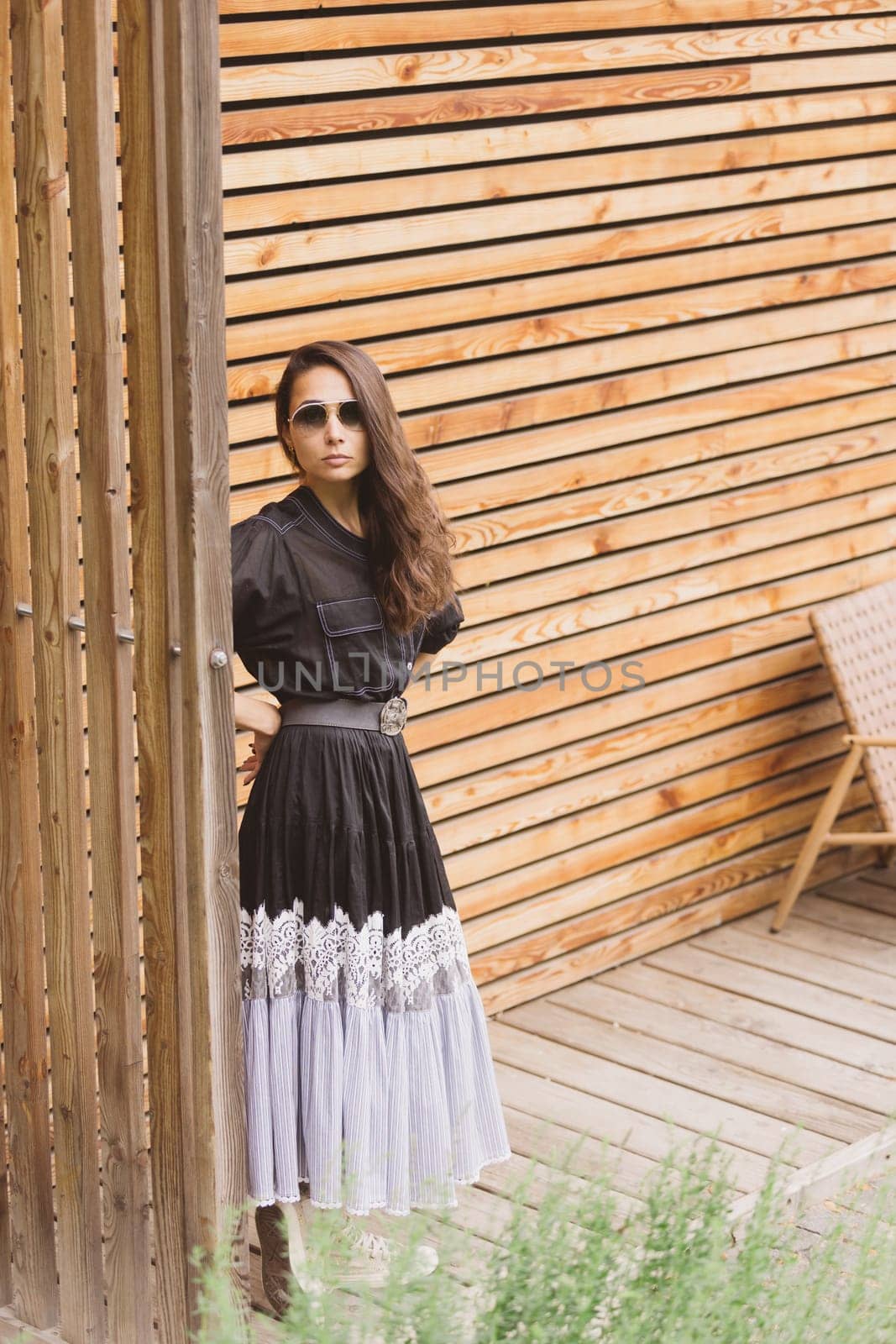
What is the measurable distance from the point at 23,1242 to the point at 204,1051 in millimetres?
→ 655

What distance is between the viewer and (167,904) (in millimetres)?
2658

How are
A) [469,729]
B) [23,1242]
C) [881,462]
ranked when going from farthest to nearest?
[881,462] < [469,729] < [23,1242]

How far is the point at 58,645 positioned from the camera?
277 cm

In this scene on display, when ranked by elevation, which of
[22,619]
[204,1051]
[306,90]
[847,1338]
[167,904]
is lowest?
[847,1338]

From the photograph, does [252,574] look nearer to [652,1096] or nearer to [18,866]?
[18,866]

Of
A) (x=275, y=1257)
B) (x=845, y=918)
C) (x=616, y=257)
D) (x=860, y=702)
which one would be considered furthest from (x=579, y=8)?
(x=275, y=1257)

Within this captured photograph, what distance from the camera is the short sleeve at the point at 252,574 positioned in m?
2.93

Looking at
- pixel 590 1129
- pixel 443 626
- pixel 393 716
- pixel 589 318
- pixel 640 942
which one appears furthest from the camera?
pixel 640 942

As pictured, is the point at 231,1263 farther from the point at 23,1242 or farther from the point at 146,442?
the point at 146,442

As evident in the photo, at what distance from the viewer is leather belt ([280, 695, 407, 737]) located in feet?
10.1

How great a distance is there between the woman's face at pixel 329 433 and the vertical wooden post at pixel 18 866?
0.46 m

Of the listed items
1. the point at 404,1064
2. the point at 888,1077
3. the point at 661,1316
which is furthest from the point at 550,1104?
the point at 661,1316

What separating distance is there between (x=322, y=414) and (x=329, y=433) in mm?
37

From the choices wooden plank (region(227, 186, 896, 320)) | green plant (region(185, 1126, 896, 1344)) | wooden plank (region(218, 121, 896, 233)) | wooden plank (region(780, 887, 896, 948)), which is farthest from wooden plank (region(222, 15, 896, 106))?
wooden plank (region(780, 887, 896, 948))
